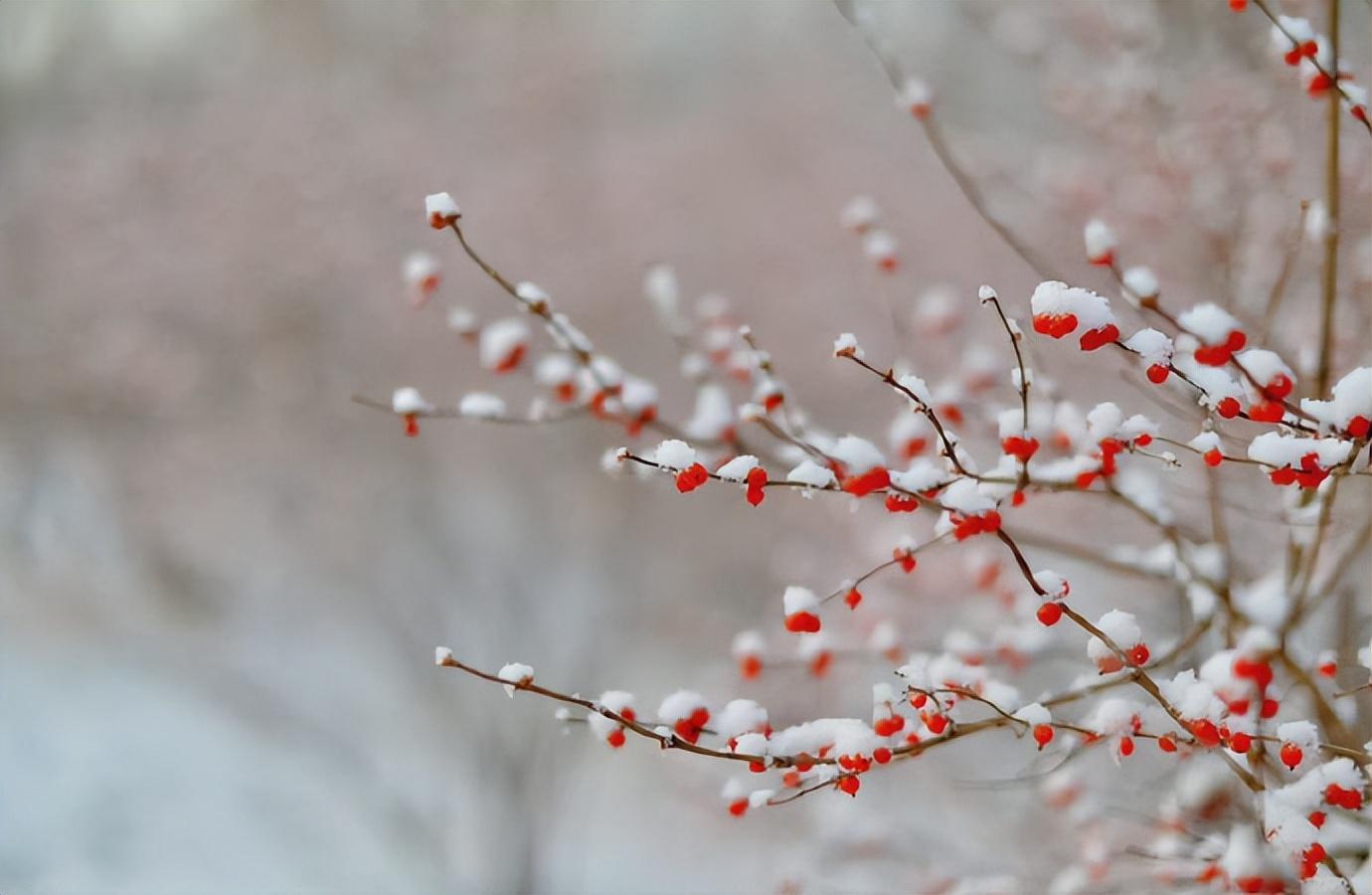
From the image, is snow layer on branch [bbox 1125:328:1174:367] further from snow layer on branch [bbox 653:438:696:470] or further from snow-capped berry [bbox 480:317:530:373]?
snow-capped berry [bbox 480:317:530:373]

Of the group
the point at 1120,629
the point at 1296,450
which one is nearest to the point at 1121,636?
the point at 1120,629

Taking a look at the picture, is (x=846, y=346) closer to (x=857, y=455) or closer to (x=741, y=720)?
(x=857, y=455)

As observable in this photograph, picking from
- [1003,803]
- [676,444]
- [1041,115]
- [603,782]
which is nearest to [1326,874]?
[676,444]

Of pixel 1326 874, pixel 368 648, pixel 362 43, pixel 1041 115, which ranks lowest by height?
pixel 1326 874

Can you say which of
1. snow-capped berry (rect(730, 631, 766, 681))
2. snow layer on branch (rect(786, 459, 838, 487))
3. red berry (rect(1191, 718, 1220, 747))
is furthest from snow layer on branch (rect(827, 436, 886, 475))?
snow-capped berry (rect(730, 631, 766, 681))

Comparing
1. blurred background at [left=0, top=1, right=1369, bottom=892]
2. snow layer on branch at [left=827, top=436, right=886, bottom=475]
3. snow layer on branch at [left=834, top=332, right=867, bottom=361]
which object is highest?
blurred background at [left=0, top=1, right=1369, bottom=892]

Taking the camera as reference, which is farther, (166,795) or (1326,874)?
(166,795)

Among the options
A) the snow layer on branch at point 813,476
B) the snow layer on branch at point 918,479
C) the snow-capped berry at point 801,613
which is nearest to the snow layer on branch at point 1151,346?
the snow layer on branch at point 918,479

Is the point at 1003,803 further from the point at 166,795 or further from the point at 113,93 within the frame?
the point at 113,93
